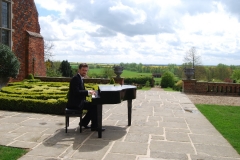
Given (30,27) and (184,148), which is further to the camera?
(30,27)

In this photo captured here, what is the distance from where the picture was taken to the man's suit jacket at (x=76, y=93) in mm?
5457

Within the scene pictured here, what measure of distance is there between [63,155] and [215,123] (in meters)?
4.53

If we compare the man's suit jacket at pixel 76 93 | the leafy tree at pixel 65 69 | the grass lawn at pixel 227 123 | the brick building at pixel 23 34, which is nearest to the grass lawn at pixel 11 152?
the man's suit jacket at pixel 76 93

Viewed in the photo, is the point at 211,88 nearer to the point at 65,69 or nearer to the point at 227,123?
the point at 227,123

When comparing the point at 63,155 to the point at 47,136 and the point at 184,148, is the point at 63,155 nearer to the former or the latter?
the point at 47,136

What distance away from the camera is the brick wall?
48.7 feet

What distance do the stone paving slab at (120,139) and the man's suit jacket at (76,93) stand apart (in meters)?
0.66

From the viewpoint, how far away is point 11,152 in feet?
14.0

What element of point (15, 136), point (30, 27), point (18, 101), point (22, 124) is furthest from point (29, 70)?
point (15, 136)

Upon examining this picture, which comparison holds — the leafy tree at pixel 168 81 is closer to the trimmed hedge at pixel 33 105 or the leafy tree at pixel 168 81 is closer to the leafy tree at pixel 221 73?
the leafy tree at pixel 221 73

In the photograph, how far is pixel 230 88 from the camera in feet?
50.3

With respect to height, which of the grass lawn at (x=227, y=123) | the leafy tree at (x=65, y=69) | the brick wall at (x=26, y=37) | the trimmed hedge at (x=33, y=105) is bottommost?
the grass lawn at (x=227, y=123)

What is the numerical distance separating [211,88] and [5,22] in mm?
12644

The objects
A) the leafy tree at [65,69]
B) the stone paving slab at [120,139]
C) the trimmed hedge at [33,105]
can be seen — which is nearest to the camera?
the stone paving slab at [120,139]
